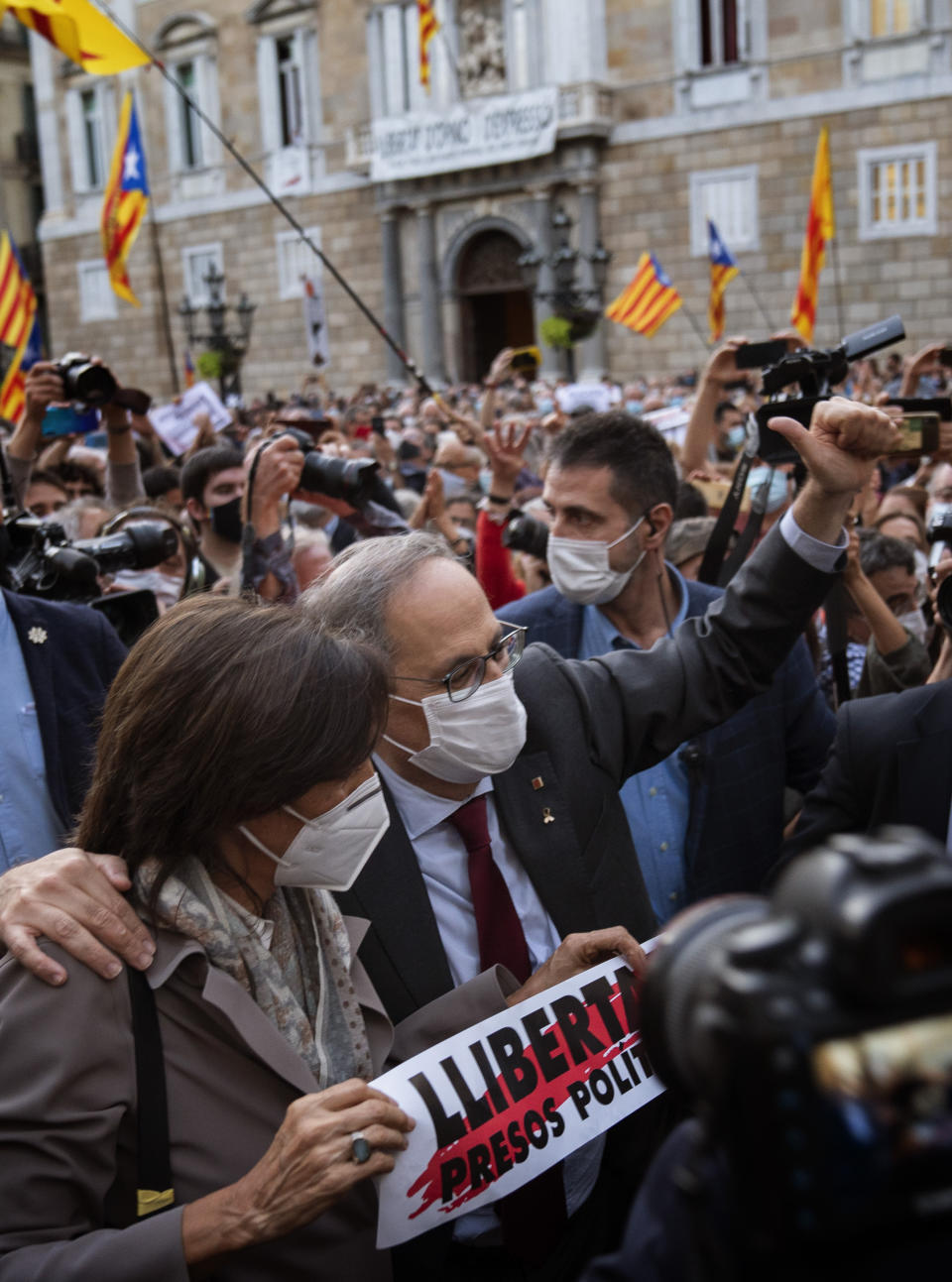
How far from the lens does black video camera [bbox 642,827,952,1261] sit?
67cm

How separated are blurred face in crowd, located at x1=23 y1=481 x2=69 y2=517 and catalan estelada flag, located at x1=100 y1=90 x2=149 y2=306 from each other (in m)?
6.39

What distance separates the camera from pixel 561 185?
2402 cm

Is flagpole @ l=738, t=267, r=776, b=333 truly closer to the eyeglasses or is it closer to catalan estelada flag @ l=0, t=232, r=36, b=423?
catalan estelada flag @ l=0, t=232, r=36, b=423

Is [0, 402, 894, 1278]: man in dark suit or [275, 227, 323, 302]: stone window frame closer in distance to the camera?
[0, 402, 894, 1278]: man in dark suit

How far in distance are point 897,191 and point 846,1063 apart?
74.3 ft

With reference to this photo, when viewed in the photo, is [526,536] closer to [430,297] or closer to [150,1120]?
[150,1120]

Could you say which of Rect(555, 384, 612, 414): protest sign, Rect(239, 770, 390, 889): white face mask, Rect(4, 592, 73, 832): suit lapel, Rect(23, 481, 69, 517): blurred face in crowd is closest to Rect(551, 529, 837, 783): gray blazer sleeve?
Rect(239, 770, 390, 889): white face mask

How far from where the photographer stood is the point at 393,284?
26.7 metres

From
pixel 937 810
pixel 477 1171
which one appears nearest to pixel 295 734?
pixel 477 1171

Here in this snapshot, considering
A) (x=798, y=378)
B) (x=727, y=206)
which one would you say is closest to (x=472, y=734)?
(x=798, y=378)

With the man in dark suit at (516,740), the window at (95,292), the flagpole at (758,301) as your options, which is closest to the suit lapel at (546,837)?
the man in dark suit at (516,740)

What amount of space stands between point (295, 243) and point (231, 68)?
445 cm

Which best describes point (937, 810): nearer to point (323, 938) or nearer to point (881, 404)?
point (323, 938)

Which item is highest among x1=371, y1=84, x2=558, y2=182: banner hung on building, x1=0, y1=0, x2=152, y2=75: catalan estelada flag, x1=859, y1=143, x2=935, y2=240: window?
x1=371, y1=84, x2=558, y2=182: banner hung on building
